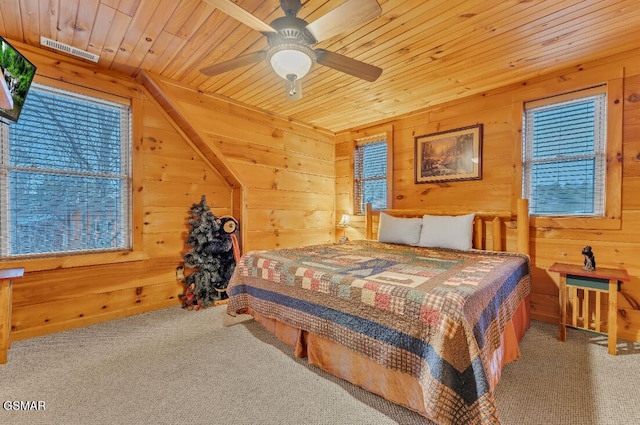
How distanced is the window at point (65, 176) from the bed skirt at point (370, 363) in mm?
1980

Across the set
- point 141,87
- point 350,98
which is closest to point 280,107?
point 350,98

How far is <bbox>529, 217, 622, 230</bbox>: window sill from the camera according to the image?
2559 mm

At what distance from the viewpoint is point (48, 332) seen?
253 centimetres

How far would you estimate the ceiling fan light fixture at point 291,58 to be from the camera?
69.2 inches

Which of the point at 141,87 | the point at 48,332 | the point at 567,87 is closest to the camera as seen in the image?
the point at 48,332

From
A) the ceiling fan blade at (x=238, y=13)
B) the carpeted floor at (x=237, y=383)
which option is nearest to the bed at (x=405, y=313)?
the carpeted floor at (x=237, y=383)

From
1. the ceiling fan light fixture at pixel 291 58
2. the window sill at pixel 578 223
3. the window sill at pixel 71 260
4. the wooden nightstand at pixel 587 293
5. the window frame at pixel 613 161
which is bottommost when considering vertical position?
the wooden nightstand at pixel 587 293

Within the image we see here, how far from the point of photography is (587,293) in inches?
91.5

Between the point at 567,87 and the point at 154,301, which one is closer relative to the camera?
the point at 567,87

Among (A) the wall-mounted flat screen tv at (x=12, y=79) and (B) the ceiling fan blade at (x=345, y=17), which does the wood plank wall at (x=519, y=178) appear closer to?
(B) the ceiling fan blade at (x=345, y=17)

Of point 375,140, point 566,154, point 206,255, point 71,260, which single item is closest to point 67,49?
point 71,260

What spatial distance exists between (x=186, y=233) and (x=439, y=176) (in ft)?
10.1

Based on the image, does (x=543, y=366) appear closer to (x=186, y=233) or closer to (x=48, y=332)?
(x=186, y=233)

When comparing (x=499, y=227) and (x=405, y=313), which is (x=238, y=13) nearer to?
(x=405, y=313)
